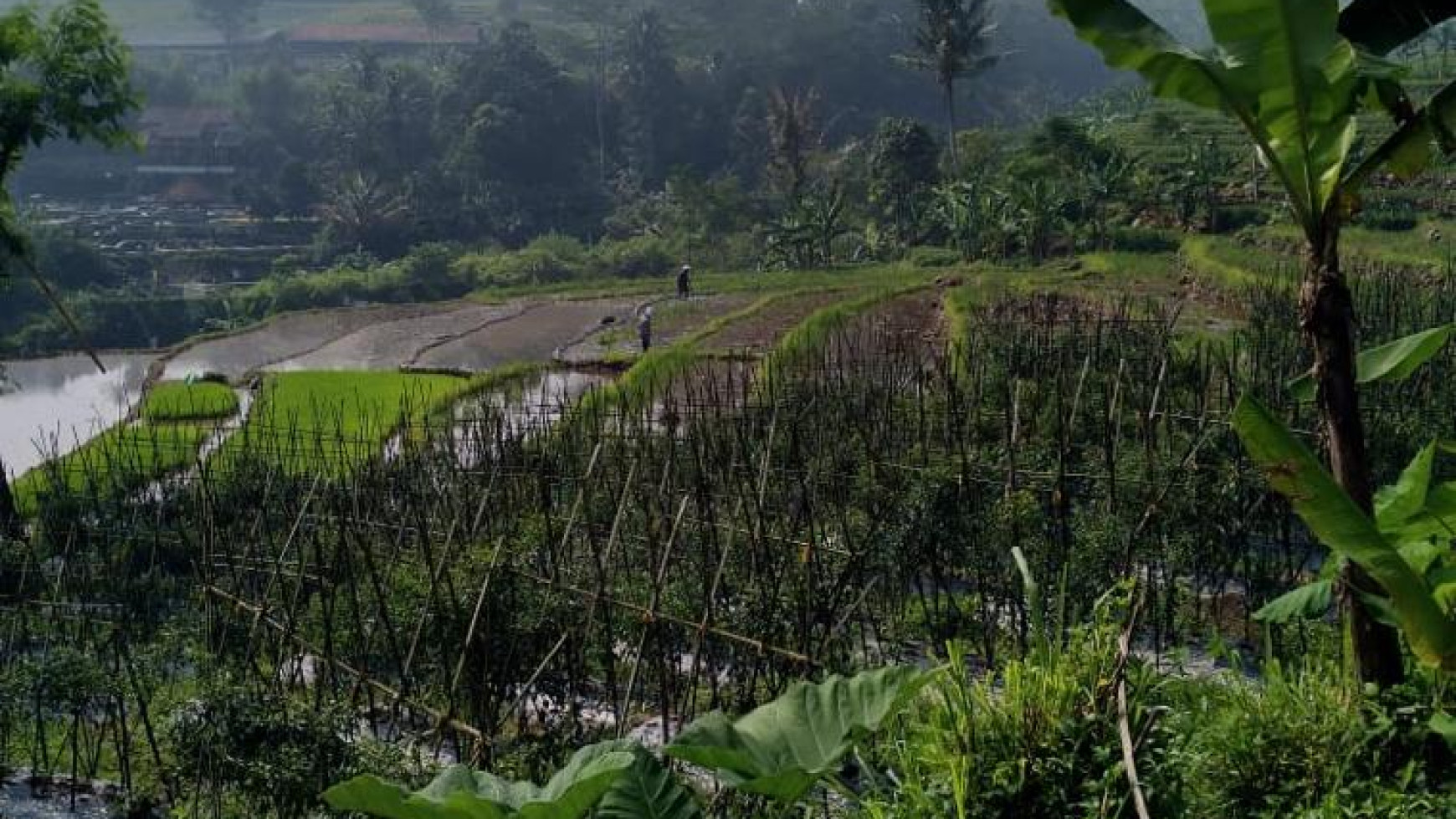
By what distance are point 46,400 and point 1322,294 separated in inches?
912

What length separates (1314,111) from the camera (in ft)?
14.1

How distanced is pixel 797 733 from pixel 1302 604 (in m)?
2.11

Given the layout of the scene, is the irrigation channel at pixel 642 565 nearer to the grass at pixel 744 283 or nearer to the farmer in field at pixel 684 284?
the grass at pixel 744 283

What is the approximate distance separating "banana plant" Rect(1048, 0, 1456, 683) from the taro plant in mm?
1567

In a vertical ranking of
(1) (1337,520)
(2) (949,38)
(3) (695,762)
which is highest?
(2) (949,38)

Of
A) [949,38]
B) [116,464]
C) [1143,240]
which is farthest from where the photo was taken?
[949,38]

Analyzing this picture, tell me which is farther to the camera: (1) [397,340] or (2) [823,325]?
(1) [397,340]

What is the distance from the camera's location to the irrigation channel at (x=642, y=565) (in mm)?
7230

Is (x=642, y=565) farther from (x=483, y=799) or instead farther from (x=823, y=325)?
(x=823, y=325)

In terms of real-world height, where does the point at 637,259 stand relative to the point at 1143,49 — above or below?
below

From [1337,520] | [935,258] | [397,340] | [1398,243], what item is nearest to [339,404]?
[397,340]

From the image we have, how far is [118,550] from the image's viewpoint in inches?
454

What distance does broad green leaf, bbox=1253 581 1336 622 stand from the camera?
4.87 meters

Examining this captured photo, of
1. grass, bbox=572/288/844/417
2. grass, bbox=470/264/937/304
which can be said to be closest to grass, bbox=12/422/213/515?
grass, bbox=572/288/844/417
